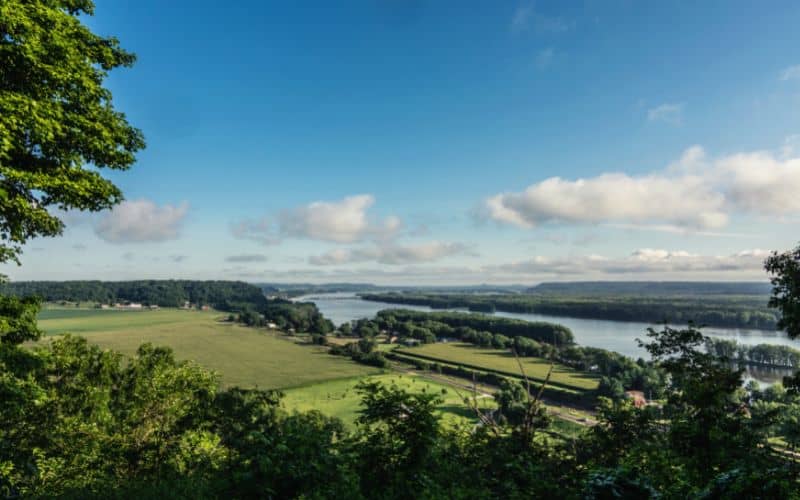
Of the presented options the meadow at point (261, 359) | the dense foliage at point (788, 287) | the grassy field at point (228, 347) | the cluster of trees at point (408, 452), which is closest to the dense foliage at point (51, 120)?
the cluster of trees at point (408, 452)

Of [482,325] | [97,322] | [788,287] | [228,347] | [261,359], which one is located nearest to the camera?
[788,287]

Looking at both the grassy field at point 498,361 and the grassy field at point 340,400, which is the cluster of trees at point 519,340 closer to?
the grassy field at point 498,361

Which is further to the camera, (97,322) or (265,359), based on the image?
(97,322)

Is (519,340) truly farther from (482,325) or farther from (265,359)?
(265,359)

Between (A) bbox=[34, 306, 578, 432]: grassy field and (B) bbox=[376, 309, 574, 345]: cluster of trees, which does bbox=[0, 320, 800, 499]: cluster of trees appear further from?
(B) bbox=[376, 309, 574, 345]: cluster of trees

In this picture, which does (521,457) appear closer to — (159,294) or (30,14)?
(30,14)

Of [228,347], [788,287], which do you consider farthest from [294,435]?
[228,347]
